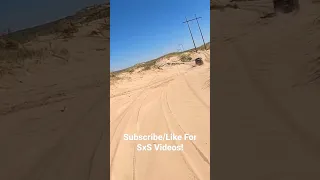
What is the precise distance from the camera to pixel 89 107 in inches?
275

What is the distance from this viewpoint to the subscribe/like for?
5.03 meters

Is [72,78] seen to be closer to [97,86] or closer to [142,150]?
[97,86]

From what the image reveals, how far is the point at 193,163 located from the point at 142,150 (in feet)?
2.85

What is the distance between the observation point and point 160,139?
5359 mm

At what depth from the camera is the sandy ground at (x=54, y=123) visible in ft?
14.5
